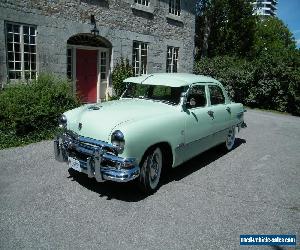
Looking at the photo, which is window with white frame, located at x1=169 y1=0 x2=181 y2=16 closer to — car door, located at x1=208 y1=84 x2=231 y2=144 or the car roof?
car door, located at x1=208 y1=84 x2=231 y2=144

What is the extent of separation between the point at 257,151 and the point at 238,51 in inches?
993

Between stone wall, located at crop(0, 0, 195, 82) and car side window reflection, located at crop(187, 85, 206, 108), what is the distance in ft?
21.3

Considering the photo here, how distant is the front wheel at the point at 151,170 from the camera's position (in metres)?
4.86

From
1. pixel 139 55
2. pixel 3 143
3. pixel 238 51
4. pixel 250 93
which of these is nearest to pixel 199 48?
pixel 238 51

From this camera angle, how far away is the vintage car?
452cm

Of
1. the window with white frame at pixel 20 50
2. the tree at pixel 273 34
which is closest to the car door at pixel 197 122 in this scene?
the window with white frame at pixel 20 50

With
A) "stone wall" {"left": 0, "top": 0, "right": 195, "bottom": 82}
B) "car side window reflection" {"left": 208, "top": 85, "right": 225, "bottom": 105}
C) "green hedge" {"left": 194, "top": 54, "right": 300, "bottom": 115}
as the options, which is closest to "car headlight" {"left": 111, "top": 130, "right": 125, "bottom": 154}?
"car side window reflection" {"left": 208, "top": 85, "right": 225, "bottom": 105}

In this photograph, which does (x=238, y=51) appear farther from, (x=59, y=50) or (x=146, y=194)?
(x=146, y=194)

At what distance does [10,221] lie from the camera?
159 inches

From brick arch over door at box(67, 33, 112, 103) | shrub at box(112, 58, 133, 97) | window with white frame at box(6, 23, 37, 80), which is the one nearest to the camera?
window with white frame at box(6, 23, 37, 80)

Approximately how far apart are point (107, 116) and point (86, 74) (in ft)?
27.2

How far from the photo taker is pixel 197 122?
5.88 m

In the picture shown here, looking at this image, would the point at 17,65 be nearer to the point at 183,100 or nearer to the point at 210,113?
the point at 183,100

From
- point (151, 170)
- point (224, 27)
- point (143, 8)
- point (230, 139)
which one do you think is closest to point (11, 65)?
point (143, 8)
